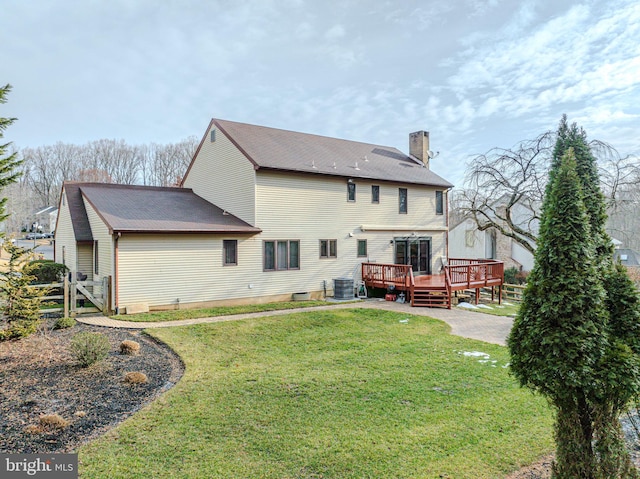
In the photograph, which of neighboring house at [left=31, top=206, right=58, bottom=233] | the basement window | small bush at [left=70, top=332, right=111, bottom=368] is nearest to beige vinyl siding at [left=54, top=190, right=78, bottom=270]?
small bush at [left=70, top=332, right=111, bottom=368]

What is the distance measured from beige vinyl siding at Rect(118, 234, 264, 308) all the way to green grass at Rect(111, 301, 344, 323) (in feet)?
1.83

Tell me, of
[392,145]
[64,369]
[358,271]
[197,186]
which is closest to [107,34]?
[197,186]

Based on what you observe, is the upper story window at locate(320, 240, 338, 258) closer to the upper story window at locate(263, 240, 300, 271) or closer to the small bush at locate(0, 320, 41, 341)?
the upper story window at locate(263, 240, 300, 271)

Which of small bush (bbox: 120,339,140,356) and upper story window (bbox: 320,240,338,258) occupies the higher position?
upper story window (bbox: 320,240,338,258)

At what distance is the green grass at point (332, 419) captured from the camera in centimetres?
391

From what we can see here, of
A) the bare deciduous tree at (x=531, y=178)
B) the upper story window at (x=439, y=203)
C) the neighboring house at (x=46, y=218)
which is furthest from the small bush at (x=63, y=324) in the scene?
the neighboring house at (x=46, y=218)

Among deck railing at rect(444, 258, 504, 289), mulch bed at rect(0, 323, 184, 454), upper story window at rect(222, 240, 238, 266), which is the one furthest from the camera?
deck railing at rect(444, 258, 504, 289)

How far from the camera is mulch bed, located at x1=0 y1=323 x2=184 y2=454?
458 centimetres

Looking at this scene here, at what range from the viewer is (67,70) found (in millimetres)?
13891

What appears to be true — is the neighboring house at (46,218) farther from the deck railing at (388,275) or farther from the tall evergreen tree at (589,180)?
the tall evergreen tree at (589,180)

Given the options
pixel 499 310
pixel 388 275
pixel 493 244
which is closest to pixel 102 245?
pixel 388 275

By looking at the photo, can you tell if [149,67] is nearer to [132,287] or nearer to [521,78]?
[132,287]

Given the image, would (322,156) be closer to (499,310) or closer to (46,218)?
(499,310)

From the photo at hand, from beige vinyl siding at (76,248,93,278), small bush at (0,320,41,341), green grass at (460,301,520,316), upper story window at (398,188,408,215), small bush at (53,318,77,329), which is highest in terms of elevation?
upper story window at (398,188,408,215)
